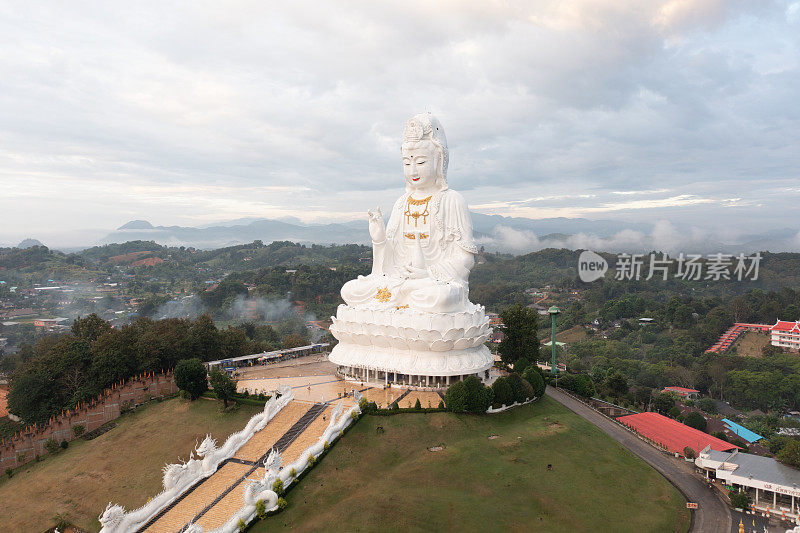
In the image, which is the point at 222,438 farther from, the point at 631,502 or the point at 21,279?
the point at 21,279

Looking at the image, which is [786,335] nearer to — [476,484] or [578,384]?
[578,384]

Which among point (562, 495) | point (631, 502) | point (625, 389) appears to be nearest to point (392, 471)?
point (562, 495)

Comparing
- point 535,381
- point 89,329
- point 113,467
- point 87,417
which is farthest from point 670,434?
point 89,329

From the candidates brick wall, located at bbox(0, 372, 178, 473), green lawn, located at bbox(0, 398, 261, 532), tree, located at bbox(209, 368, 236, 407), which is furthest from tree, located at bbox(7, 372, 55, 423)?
tree, located at bbox(209, 368, 236, 407)

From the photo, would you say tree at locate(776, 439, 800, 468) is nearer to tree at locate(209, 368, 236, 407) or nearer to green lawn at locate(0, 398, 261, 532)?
green lawn at locate(0, 398, 261, 532)

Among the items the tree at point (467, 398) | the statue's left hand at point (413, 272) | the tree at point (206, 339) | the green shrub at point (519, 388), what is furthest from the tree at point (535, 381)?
the tree at point (206, 339)
